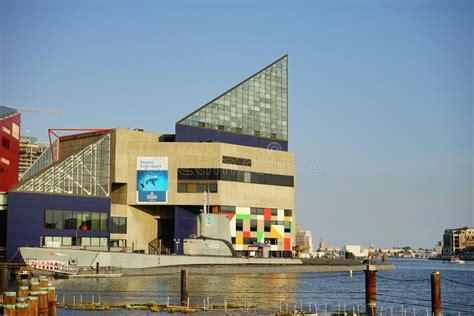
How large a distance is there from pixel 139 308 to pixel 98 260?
3772 cm

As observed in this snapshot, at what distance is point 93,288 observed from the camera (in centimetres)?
7300

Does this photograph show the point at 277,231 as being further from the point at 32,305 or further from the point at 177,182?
the point at 32,305

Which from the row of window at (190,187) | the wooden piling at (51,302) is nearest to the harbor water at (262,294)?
the wooden piling at (51,302)

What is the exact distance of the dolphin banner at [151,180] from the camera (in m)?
122

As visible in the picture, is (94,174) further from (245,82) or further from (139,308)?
(139,308)

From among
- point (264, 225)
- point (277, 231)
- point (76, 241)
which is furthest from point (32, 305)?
point (277, 231)

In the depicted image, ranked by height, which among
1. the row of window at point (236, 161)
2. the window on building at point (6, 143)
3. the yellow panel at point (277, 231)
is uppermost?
the window on building at point (6, 143)

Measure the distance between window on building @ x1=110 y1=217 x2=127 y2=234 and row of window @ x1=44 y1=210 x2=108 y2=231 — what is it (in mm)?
8363

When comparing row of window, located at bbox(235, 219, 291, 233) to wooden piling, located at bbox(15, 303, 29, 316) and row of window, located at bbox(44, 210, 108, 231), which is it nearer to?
row of window, located at bbox(44, 210, 108, 231)

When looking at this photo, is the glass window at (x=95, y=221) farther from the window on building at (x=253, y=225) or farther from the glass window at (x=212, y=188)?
the window on building at (x=253, y=225)

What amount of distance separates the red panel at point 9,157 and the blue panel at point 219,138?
2854cm

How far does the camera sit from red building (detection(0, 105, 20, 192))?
124m

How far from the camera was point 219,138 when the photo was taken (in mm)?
130250

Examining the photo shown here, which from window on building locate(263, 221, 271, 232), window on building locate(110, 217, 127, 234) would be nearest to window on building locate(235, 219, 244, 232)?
window on building locate(263, 221, 271, 232)
